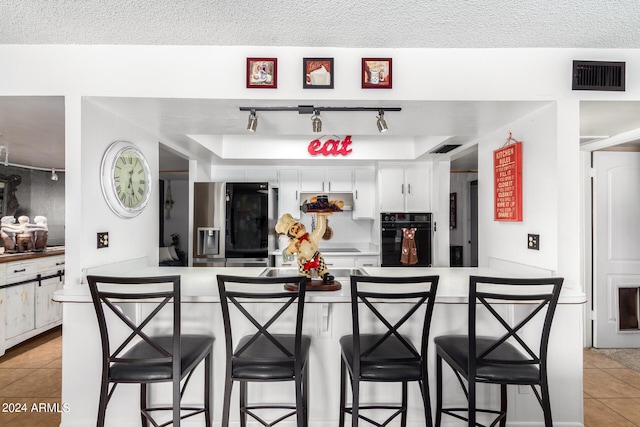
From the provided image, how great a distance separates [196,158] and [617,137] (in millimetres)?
4257

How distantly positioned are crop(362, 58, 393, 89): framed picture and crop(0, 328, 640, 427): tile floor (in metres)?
2.58

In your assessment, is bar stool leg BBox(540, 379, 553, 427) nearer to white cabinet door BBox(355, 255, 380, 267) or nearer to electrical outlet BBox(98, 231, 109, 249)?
electrical outlet BBox(98, 231, 109, 249)

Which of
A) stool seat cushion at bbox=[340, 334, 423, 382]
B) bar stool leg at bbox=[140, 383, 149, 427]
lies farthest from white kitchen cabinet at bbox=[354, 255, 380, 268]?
bar stool leg at bbox=[140, 383, 149, 427]

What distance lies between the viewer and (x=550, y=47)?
2.10 meters

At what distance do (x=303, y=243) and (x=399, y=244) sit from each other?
8.62 feet

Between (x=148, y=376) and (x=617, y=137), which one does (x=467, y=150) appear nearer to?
(x=617, y=137)

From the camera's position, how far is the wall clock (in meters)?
2.38

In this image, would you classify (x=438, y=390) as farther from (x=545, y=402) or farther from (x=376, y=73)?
(x=376, y=73)

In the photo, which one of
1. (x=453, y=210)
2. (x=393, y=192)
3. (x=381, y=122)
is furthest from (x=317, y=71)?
(x=453, y=210)

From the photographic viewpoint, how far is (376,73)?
83.0 inches

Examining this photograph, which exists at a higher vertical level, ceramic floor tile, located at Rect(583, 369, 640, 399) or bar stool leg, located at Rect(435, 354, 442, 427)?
bar stool leg, located at Rect(435, 354, 442, 427)

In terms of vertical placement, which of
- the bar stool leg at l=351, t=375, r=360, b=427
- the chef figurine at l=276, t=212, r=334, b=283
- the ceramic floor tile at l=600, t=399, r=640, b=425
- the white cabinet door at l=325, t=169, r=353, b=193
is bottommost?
the ceramic floor tile at l=600, t=399, r=640, b=425

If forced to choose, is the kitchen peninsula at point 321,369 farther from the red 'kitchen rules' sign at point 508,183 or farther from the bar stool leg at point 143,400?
the red 'kitchen rules' sign at point 508,183

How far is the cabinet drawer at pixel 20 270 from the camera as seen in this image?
11.6 feet
